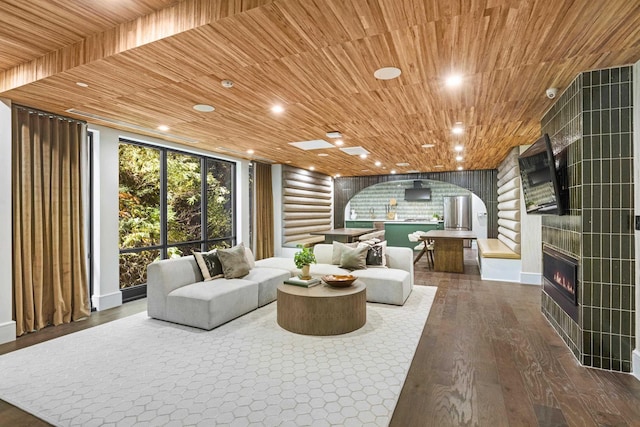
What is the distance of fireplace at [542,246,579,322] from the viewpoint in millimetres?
2961

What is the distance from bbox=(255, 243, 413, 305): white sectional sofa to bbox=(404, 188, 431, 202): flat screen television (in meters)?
7.06

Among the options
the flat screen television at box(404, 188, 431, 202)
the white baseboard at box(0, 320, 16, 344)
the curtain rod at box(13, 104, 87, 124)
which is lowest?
the white baseboard at box(0, 320, 16, 344)

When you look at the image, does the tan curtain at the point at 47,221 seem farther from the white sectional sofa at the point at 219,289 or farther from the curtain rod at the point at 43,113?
the white sectional sofa at the point at 219,289

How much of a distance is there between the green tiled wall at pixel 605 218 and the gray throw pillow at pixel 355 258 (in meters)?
2.67

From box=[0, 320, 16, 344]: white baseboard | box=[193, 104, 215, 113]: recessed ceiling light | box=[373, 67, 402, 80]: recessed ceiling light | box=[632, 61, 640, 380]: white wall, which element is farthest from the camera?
box=[193, 104, 215, 113]: recessed ceiling light

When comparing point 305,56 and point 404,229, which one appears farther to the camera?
point 404,229

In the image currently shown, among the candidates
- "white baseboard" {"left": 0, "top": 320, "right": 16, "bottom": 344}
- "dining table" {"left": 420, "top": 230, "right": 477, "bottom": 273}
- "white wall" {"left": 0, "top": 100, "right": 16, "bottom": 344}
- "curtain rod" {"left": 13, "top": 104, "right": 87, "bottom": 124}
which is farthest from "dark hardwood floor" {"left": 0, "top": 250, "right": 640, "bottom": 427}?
"dining table" {"left": 420, "top": 230, "right": 477, "bottom": 273}

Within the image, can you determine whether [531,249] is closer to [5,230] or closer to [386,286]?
[386,286]

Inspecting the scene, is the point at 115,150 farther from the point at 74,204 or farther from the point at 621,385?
the point at 621,385

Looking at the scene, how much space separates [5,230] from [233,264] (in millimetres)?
2383

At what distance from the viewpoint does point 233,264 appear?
443cm

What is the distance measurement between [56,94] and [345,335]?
378 cm

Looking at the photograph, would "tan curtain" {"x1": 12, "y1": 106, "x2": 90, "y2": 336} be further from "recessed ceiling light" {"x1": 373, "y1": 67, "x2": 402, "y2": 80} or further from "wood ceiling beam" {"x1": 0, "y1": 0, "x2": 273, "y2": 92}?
"recessed ceiling light" {"x1": 373, "y1": 67, "x2": 402, "y2": 80}

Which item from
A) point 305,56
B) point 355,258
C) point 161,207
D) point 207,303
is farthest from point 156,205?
point 305,56
